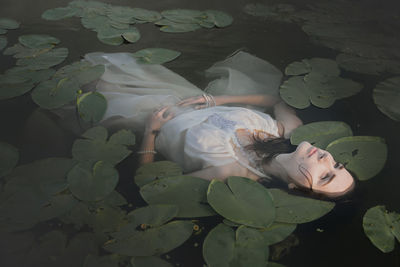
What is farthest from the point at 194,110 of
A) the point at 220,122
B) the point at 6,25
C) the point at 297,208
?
the point at 6,25

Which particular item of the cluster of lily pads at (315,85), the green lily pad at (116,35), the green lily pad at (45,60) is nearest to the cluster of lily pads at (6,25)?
the green lily pad at (45,60)

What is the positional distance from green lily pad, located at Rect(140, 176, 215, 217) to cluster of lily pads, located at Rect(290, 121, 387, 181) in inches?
18.1

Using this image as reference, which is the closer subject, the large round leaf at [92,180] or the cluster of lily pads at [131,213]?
the cluster of lily pads at [131,213]

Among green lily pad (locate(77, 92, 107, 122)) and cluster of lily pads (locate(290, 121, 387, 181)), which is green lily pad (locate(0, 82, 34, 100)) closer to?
green lily pad (locate(77, 92, 107, 122))

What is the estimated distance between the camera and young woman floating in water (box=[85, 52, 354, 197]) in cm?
137

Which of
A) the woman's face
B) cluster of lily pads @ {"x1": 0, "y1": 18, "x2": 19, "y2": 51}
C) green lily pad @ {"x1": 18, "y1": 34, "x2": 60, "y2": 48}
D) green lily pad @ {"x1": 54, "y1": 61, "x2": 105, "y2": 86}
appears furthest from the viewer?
cluster of lily pads @ {"x1": 0, "y1": 18, "x2": 19, "y2": 51}

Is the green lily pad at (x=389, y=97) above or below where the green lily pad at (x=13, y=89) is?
above

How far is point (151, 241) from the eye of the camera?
1.13 metres

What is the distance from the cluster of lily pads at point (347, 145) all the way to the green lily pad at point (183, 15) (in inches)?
43.2

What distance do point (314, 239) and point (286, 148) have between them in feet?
1.26

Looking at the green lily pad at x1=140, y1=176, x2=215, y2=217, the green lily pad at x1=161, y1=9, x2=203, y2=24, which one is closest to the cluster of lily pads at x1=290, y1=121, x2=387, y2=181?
the green lily pad at x1=140, y1=176, x2=215, y2=217

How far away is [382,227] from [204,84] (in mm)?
1013

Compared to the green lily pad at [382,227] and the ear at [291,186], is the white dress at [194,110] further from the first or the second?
the green lily pad at [382,227]

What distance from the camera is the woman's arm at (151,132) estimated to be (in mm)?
1486
